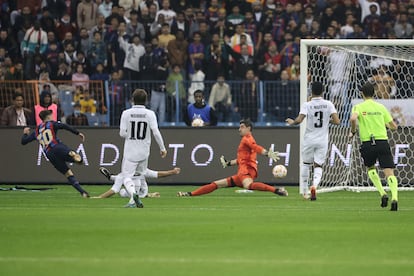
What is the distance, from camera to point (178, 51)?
29.3 meters

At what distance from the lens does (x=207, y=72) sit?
29.0 m

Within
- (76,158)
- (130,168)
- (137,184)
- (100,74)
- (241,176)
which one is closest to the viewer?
(130,168)

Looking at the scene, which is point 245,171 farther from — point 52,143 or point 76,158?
point 52,143

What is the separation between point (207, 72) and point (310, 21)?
10.7ft

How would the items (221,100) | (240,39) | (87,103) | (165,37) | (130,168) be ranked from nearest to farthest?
1. (130,168)
2. (87,103)
3. (221,100)
4. (240,39)
5. (165,37)

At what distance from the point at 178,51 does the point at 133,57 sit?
116cm

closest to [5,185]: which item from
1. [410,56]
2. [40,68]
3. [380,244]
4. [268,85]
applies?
[40,68]

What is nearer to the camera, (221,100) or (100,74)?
(221,100)

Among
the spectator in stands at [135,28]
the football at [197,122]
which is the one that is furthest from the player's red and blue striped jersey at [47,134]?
the spectator in stands at [135,28]

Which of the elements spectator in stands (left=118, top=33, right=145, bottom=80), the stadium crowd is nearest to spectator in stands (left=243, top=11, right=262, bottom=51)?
the stadium crowd

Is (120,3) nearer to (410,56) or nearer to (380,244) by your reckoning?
(410,56)

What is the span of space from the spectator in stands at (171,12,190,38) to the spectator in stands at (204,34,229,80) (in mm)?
1222

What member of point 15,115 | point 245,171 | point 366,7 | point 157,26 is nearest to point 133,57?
point 157,26

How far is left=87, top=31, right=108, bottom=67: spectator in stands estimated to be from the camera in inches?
1169
